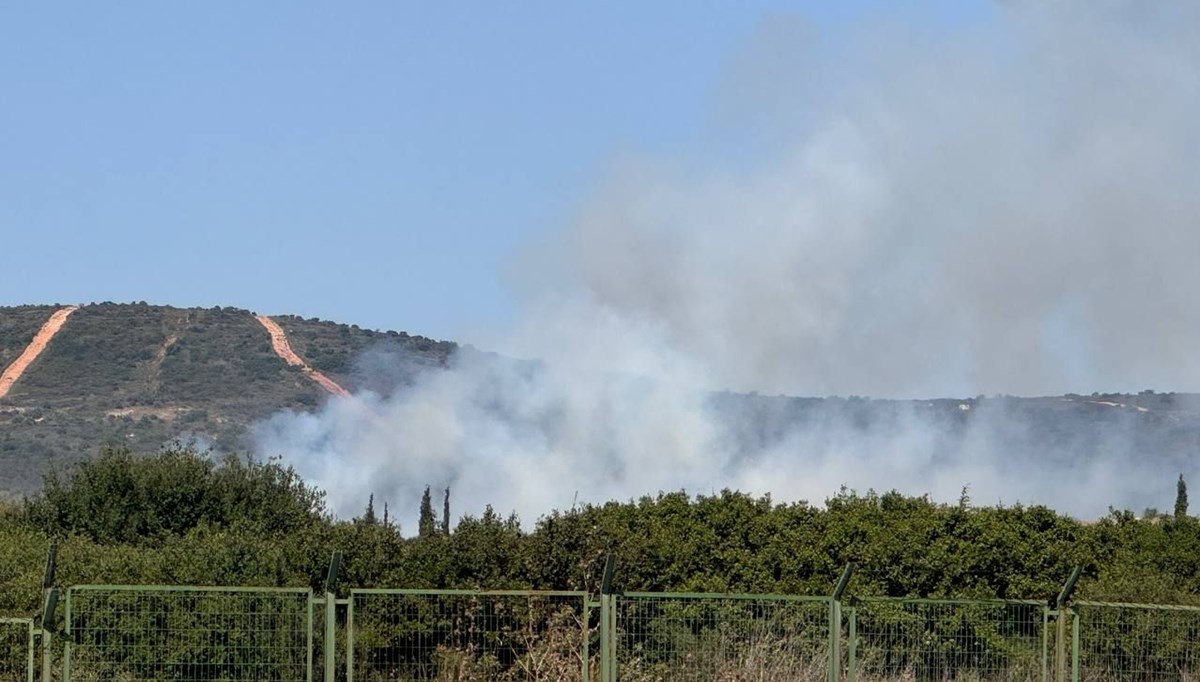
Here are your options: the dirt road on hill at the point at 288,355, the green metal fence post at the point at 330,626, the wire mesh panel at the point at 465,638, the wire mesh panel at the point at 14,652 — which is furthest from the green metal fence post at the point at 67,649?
the dirt road on hill at the point at 288,355

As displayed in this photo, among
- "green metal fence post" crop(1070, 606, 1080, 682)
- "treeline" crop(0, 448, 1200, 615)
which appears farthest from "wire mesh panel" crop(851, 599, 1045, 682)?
"treeline" crop(0, 448, 1200, 615)

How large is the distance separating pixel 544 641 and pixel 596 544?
313 cm

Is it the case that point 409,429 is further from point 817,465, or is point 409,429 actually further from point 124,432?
point 817,465

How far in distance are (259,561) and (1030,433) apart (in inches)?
3438

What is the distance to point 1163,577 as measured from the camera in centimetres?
2720

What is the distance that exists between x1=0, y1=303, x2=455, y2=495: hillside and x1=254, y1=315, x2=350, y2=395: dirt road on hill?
48 cm

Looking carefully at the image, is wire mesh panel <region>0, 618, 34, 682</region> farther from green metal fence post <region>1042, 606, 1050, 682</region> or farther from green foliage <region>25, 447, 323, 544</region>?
green metal fence post <region>1042, 606, 1050, 682</region>

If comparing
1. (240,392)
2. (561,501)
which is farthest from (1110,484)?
(240,392)

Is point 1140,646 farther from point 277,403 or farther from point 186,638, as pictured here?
point 277,403

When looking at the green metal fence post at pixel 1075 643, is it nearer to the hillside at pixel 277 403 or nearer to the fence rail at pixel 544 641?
the fence rail at pixel 544 641

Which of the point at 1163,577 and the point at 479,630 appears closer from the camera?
the point at 479,630

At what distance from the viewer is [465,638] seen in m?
21.5

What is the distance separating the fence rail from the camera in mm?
20062

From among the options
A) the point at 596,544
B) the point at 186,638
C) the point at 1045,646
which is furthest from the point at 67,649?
the point at 1045,646
